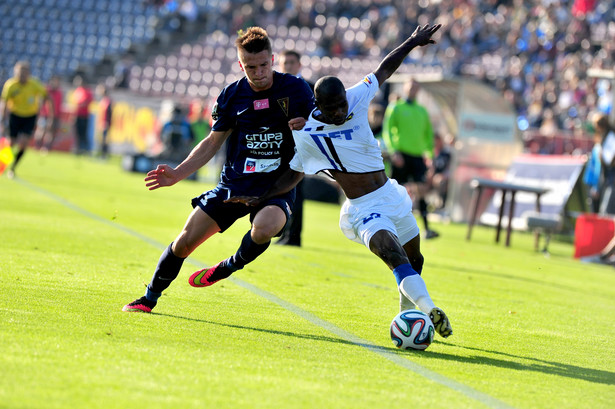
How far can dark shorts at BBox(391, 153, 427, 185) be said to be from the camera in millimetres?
15953

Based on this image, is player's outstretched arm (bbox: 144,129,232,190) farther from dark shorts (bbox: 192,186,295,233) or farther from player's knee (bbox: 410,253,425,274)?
player's knee (bbox: 410,253,425,274)

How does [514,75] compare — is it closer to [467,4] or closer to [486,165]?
Answer: [467,4]

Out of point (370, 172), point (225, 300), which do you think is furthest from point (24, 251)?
point (370, 172)

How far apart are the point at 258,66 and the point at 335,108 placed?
71cm

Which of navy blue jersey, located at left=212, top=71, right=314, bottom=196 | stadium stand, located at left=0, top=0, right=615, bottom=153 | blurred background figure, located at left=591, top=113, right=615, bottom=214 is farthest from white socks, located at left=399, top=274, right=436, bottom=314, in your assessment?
stadium stand, located at left=0, top=0, right=615, bottom=153

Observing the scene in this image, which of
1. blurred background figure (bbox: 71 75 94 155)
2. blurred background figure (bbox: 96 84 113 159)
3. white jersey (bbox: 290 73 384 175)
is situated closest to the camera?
white jersey (bbox: 290 73 384 175)

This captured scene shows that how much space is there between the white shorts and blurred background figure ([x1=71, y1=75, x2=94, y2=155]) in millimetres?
28286

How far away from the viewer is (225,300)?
7480 mm

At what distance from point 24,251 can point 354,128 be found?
430 cm

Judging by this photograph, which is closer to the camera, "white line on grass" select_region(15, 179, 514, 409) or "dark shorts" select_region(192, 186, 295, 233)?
"white line on grass" select_region(15, 179, 514, 409)

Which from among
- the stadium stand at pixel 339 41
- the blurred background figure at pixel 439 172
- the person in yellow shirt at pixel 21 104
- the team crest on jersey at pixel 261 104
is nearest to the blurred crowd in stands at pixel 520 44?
the stadium stand at pixel 339 41

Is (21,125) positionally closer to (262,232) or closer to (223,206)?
(223,206)

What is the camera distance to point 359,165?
6.39 metres

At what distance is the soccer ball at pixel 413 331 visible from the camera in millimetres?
5848
